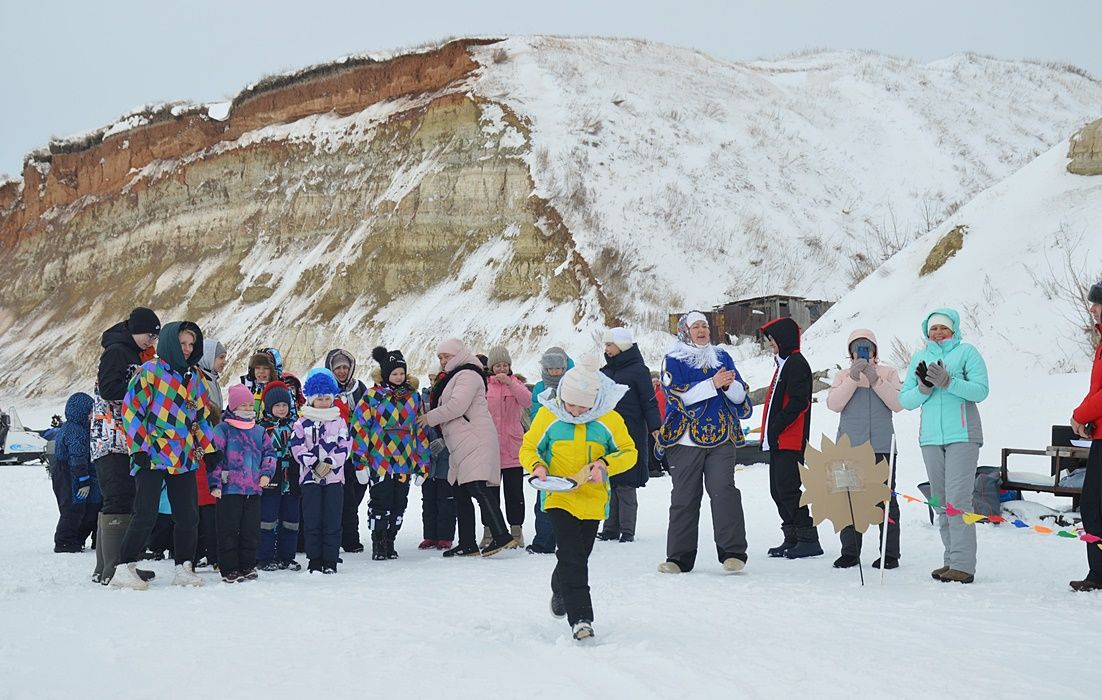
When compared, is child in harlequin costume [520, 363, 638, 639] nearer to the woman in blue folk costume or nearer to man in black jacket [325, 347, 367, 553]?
the woman in blue folk costume

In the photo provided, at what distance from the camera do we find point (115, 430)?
23.6 ft

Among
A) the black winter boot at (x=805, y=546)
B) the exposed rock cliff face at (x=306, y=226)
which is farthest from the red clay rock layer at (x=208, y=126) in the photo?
the black winter boot at (x=805, y=546)

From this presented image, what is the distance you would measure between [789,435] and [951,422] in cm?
156

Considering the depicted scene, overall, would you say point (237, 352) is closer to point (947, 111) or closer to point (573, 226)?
point (573, 226)

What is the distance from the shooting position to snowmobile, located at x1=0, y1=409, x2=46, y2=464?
24750mm

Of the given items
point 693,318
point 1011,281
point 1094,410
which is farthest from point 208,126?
point 1094,410

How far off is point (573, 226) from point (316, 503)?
1159 inches

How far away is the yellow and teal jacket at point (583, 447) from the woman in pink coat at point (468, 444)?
3689 millimetres

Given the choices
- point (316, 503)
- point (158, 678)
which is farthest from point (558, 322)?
point (158, 678)

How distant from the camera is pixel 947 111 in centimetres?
5203

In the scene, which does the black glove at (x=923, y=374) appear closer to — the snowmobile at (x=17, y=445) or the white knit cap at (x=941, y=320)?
the white knit cap at (x=941, y=320)

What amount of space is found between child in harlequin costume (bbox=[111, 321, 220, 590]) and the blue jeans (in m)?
1.31

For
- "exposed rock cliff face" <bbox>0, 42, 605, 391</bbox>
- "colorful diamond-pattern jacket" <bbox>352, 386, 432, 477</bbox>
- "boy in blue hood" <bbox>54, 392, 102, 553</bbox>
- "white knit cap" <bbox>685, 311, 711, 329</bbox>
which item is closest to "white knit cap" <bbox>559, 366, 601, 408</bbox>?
"white knit cap" <bbox>685, 311, 711, 329</bbox>

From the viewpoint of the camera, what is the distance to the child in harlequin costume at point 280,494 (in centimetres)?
882
